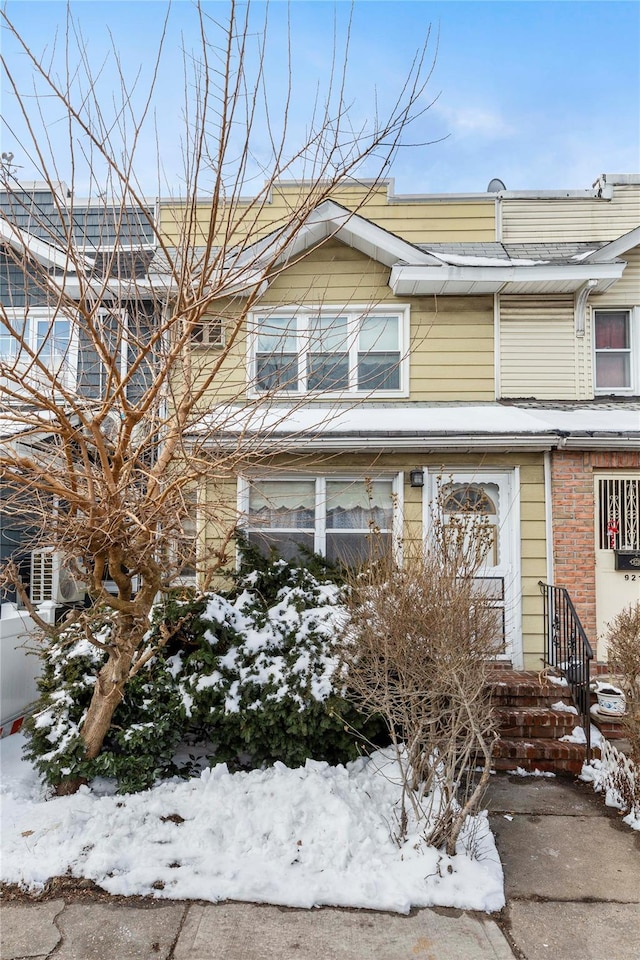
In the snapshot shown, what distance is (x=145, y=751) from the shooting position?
15.4ft

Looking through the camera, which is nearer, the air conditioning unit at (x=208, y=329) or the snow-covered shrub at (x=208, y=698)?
the air conditioning unit at (x=208, y=329)

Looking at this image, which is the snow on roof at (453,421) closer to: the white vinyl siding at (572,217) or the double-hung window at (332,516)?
the double-hung window at (332,516)

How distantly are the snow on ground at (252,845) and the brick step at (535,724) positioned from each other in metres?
1.62

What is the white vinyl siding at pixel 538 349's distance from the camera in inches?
317

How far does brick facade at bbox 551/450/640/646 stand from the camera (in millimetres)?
7129

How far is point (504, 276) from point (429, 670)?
554cm

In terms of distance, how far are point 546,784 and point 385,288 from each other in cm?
626

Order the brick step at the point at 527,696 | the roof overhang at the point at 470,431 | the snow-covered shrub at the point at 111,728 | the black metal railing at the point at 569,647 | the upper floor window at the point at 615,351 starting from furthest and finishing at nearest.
Result: the upper floor window at the point at 615,351 < the roof overhang at the point at 470,431 < the brick step at the point at 527,696 < the black metal railing at the point at 569,647 < the snow-covered shrub at the point at 111,728

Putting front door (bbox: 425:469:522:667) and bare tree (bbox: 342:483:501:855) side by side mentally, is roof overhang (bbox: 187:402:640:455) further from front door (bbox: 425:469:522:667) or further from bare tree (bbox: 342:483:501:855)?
bare tree (bbox: 342:483:501:855)

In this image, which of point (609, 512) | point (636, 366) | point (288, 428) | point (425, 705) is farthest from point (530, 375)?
point (425, 705)

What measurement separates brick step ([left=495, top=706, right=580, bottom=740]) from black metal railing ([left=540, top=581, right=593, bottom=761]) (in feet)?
0.59

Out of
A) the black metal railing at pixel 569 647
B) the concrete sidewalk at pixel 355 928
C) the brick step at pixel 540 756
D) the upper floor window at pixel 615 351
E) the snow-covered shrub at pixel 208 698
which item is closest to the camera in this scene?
the concrete sidewalk at pixel 355 928

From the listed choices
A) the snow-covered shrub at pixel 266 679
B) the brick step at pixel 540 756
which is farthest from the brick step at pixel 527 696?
the snow-covered shrub at pixel 266 679

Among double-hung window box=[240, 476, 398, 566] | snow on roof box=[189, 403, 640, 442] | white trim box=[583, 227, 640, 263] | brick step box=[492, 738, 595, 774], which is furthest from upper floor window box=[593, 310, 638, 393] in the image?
brick step box=[492, 738, 595, 774]
